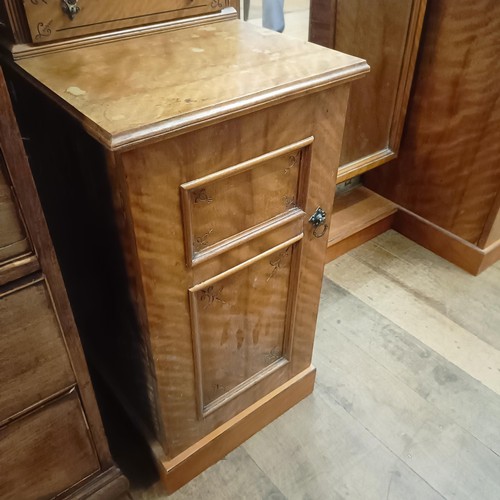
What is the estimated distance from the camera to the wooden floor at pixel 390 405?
3.77 feet

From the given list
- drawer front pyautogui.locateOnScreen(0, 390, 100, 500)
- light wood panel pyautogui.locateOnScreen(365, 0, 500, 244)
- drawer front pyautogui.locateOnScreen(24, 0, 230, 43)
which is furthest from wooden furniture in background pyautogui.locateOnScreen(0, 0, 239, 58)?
light wood panel pyautogui.locateOnScreen(365, 0, 500, 244)

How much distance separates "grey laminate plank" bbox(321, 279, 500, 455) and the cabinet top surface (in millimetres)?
918

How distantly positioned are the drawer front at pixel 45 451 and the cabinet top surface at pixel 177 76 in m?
0.45

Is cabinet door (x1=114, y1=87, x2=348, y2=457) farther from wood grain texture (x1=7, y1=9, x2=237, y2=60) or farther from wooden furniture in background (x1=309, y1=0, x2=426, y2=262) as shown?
wooden furniture in background (x1=309, y1=0, x2=426, y2=262)

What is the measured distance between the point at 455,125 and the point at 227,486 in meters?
1.25

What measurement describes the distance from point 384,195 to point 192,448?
1258mm

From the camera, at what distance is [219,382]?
1049 millimetres

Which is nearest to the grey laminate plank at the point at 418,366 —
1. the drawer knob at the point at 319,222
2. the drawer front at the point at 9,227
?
the drawer knob at the point at 319,222

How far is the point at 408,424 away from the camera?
128cm

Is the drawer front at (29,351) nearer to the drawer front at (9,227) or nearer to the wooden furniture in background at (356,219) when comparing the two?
the drawer front at (9,227)

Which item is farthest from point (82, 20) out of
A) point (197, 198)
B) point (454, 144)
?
point (454, 144)

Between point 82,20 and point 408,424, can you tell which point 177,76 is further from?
point 408,424

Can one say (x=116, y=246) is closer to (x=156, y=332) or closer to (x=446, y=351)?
(x=156, y=332)

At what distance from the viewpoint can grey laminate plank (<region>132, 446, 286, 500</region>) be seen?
1115 mm
